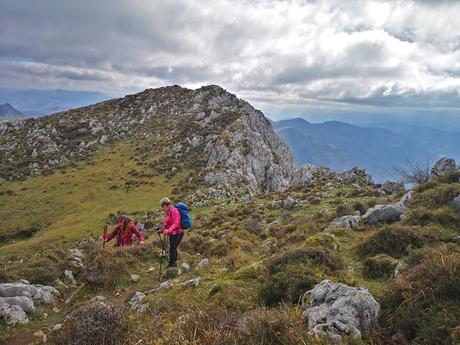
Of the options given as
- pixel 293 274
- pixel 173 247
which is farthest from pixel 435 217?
pixel 173 247

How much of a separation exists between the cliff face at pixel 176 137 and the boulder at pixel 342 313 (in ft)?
147

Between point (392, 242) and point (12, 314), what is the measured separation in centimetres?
1267

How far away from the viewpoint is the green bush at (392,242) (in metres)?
13.3

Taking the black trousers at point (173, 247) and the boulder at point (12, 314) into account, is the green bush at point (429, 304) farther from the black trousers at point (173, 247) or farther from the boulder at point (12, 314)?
the boulder at point (12, 314)

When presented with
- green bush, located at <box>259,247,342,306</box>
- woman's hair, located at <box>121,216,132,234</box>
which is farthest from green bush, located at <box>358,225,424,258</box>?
woman's hair, located at <box>121,216,132,234</box>

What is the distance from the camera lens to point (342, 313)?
716 centimetres

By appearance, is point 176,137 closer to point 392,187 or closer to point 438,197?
point 392,187

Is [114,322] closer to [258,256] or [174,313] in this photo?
[174,313]

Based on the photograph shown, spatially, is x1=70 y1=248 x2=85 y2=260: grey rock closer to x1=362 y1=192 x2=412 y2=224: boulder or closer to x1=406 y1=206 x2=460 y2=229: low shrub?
x1=362 y1=192 x2=412 y2=224: boulder

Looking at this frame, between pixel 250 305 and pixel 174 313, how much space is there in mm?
2076

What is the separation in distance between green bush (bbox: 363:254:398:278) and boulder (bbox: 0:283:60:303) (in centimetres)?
1067

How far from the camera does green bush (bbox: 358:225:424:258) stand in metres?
13.3

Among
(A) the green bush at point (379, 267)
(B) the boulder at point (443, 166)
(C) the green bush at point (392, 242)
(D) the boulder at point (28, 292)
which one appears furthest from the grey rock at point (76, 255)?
(B) the boulder at point (443, 166)

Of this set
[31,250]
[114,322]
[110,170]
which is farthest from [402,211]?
[110,170]
